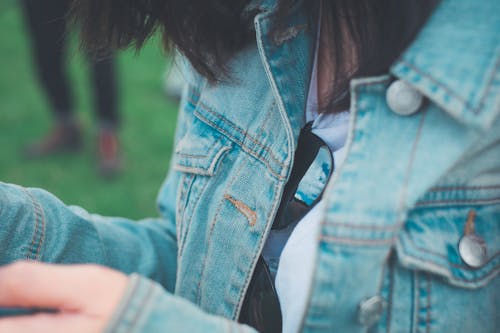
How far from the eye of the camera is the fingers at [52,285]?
497 mm

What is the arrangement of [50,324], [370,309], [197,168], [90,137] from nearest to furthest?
[50,324] → [370,309] → [197,168] → [90,137]

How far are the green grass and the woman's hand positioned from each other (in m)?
1.59

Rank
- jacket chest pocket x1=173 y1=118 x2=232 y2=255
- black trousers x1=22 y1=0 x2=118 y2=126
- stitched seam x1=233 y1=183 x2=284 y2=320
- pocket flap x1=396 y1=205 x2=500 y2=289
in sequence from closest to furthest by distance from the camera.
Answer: pocket flap x1=396 y1=205 x2=500 y2=289 < stitched seam x1=233 y1=183 x2=284 y2=320 < jacket chest pocket x1=173 y1=118 x2=232 y2=255 < black trousers x1=22 y1=0 x2=118 y2=126

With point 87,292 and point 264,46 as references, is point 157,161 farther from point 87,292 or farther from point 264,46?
point 87,292

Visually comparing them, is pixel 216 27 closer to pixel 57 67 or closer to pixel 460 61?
pixel 460 61

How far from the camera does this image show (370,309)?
60 centimetres

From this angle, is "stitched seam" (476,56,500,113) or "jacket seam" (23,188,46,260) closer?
"stitched seam" (476,56,500,113)

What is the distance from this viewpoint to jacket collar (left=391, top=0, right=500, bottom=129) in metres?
0.53

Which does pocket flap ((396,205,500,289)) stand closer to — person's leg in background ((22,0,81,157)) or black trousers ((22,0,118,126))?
black trousers ((22,0,118,126))

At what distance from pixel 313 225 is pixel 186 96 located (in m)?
0.44

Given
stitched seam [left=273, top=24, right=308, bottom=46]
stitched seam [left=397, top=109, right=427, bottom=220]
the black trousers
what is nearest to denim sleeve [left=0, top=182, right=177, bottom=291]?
stitched seam [left=273, top=24, right=308, bottom=46]

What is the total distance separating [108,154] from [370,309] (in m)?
2.19

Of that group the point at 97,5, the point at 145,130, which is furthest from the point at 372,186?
the point at 145,130

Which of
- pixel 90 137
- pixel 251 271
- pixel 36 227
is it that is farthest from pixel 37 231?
pixel 90 137
